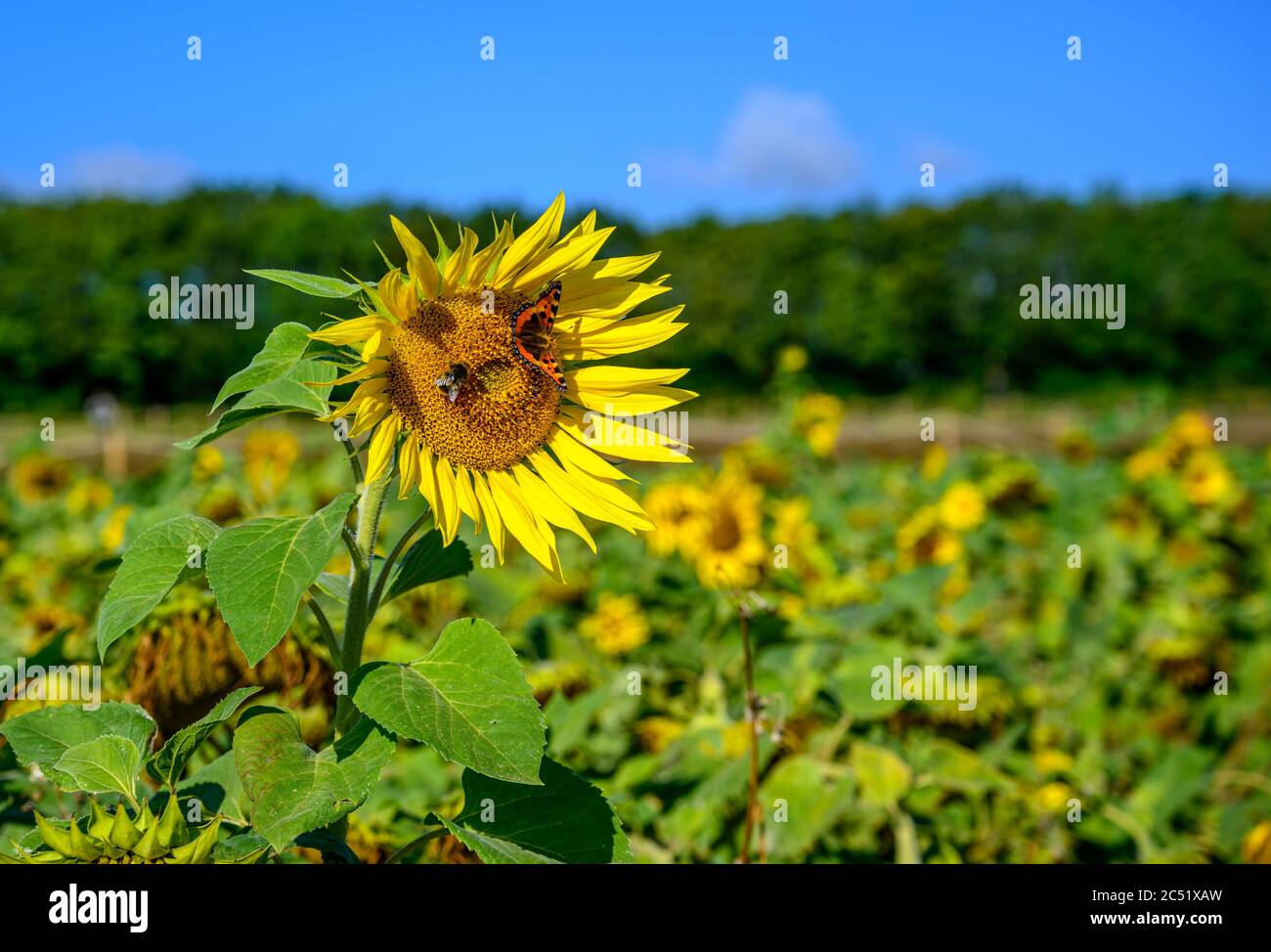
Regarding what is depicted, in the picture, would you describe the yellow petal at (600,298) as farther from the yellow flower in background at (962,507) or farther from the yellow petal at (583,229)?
the yellow flower in background at (962,507)

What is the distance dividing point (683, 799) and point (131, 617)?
3.74 feet

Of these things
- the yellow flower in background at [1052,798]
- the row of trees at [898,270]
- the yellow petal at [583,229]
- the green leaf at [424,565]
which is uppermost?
the row of trees at [898,270]

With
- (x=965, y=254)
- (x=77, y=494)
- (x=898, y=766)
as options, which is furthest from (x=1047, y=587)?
(x=965, y=254)

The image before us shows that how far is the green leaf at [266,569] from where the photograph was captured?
0.90 m

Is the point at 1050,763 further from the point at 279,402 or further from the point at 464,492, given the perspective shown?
the point at 279,402

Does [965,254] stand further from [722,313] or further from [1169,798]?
[1169,798]

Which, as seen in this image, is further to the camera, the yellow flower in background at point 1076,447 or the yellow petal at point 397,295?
the yellow flower in background at point 1076,447

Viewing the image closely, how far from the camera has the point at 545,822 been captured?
1.04m

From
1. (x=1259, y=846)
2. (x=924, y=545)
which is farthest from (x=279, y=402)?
(x=924, y=545)

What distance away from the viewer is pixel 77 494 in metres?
3.59

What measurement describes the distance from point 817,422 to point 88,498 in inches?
131

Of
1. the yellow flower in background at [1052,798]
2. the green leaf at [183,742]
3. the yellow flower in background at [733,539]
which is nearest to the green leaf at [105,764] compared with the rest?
the green leaf at [183,742]

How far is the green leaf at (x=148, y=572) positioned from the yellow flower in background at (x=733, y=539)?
2.16m
